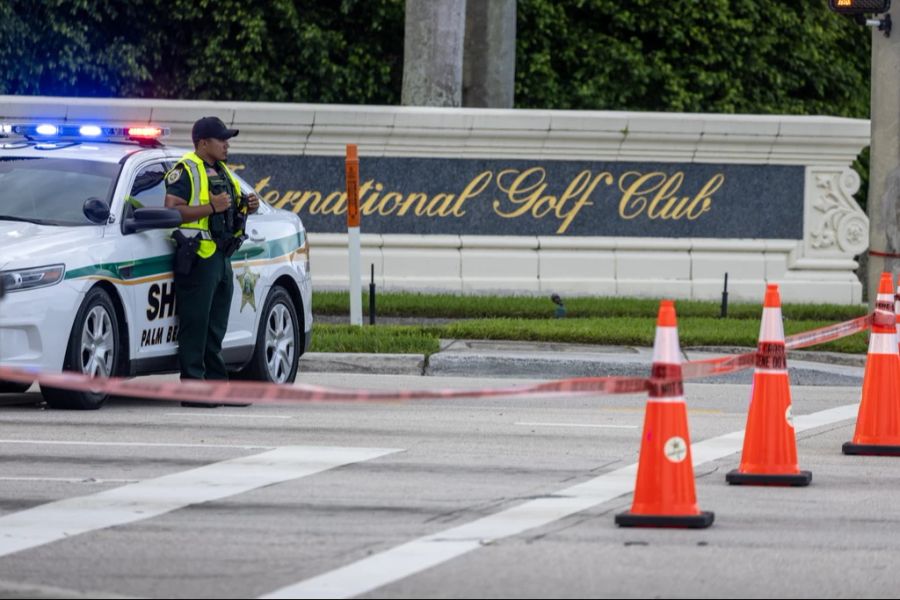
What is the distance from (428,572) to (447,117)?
600 inches

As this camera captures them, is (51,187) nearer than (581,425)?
No

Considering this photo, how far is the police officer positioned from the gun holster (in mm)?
13

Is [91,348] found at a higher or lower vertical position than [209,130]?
lower

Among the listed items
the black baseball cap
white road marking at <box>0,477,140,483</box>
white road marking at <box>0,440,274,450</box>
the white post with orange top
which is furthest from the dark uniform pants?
the white post with orange top

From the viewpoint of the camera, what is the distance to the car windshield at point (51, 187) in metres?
11.9

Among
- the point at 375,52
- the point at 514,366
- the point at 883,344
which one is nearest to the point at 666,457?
the point at 883,344

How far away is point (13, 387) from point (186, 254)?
1.62 meters

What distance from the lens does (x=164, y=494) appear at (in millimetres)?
8508

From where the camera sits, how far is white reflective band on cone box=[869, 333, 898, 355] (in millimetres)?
10328

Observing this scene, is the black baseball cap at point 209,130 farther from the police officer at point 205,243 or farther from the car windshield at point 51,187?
the car windshield at point 51,187

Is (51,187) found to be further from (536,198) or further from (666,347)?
(536,198)

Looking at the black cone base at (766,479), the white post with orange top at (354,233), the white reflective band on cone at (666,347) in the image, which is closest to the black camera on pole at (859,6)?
the white post with orange top at (354,233)

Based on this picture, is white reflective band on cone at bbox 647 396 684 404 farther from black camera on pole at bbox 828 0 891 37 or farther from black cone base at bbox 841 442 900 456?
black camera on pole at bbox 828 0 891 37

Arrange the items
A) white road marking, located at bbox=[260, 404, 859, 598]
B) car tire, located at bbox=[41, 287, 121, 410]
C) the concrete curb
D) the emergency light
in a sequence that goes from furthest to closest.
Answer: the concrete curb → the emergency light → car tire, located at bbox=[41, 287, 121, 410] → white road marking, located at bbox=[260, 404, 859, 598]
